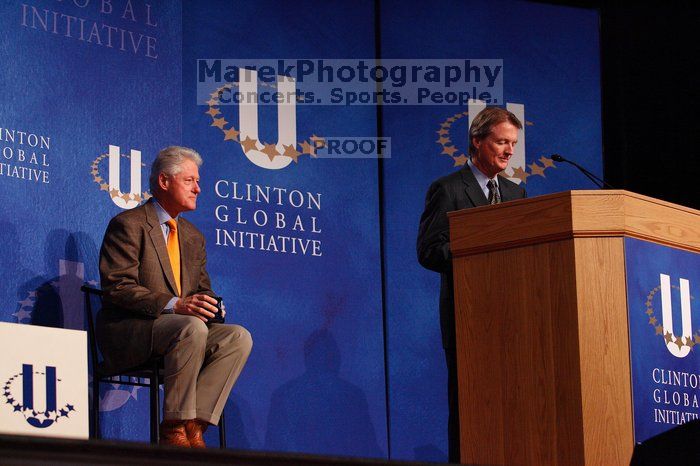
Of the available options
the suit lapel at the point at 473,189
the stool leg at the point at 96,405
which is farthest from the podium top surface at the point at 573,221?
the stool leg at the point at 96,405

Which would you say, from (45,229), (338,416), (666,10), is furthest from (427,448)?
(666,10)

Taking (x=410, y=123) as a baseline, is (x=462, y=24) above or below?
above

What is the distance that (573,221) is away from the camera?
3.48 meters

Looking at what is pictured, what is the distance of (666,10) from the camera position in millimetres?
6383

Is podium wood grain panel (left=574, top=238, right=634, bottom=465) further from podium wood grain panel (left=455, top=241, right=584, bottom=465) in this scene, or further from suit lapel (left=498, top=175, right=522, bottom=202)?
suit lapel (left=498, top=175, right=522, bottom=202)

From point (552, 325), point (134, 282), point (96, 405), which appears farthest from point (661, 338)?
point (96, 405)

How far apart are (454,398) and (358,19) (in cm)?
259

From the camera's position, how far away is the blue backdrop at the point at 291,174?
4.91 metres

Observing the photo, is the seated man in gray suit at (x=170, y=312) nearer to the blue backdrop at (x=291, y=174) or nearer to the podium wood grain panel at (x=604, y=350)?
the blue backdrop at (x=291, y=174)

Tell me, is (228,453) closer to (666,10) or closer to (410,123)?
(410,123)

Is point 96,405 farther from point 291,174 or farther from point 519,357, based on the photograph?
point 519,357

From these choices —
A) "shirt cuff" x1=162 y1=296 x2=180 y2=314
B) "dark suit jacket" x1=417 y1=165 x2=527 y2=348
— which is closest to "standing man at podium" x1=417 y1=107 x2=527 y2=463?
"dark suit jacket" x1=417 y1=165 x2=527 y2=348

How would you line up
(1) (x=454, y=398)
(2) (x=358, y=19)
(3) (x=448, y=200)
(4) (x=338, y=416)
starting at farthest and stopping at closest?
(2) (x=358, y=19)
(4) (x=338, y=416)
(3) (x=448, y=200)
(1) (x=454, y=398)

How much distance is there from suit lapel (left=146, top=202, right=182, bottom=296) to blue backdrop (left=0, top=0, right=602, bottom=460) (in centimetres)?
49
